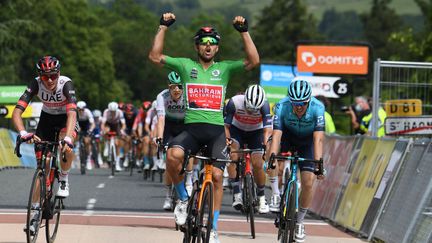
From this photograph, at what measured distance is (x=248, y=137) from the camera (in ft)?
54.0

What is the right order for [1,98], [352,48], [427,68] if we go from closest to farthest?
1. [427,68]
2. [352,48]
3. [1,98]

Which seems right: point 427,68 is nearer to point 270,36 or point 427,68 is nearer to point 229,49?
point 270,36

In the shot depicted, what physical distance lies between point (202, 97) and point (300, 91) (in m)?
1.39

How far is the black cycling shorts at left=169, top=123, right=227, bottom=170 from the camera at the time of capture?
11273 millimetres

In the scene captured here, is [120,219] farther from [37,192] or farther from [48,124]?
[37,192]

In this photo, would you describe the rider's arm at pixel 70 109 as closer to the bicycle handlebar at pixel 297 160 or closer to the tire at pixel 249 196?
the bicycle handlebar at pixel 297 160

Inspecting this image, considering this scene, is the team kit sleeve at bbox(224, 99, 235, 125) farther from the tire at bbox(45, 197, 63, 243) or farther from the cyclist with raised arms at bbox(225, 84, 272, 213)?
the tire at bbox(45, 197, 63, 243)

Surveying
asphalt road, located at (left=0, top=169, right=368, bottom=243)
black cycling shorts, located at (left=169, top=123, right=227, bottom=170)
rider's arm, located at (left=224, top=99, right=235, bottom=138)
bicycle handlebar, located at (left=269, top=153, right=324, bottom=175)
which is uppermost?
rider's arm, located at (left=224, top=99, right=235, bottom=138)

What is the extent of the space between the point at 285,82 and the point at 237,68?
34.3m

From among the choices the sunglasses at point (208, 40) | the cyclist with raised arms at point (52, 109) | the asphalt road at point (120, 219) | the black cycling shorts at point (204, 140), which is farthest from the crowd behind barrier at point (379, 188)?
the cyclist with raised arms at point (52, 109)

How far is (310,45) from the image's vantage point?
34.6 meters

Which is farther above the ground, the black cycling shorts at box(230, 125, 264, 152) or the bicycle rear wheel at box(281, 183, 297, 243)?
the black cycling shorts at box(230, 125, 264, 152)

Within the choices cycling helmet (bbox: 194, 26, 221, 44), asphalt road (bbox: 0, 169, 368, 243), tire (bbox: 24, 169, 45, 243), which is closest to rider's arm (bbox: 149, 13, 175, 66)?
cycling helmet (bbox: 194, 26, 221, 44)

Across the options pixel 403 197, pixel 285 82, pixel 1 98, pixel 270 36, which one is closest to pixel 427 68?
pixel 403 197
